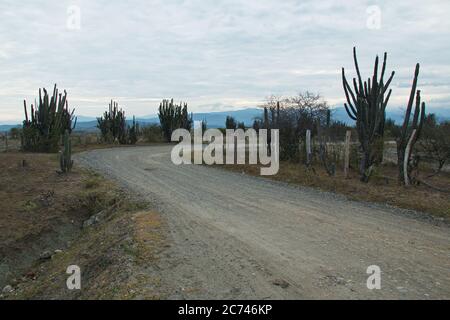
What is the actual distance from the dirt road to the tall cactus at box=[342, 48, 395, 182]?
332 centimetres

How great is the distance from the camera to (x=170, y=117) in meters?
36.5

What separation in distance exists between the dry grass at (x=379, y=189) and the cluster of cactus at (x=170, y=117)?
2094cm

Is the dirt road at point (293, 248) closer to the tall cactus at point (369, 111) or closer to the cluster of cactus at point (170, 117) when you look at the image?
the tall cactus at point (369, 111)

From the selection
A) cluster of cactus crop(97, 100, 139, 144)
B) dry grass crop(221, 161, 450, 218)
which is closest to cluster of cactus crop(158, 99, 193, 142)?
cluster of cactus crop(97, 100, 139, 144)

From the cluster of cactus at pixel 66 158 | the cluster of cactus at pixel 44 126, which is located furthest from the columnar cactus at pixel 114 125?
the cluster of cactus at pixel 66 158

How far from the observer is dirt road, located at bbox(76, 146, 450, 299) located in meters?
4.71

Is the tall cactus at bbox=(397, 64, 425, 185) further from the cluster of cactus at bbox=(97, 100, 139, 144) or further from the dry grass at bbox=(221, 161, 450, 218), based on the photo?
the cluster of cactus at bbox=(97, 100, 139, 144)

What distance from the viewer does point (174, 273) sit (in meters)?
5.24

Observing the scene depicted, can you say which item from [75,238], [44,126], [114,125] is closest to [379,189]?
[75,238]

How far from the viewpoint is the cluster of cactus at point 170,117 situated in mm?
36219

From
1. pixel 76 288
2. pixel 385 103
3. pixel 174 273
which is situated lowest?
pixel 76 288

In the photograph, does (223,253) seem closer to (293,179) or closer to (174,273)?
(174,273)

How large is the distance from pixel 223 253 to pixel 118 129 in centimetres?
2948
